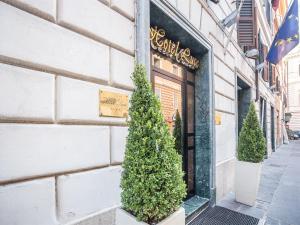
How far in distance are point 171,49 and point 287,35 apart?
509cm

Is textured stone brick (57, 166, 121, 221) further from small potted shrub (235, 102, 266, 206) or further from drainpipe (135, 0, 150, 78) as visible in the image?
small potted shrub (235, 102, 266, 206)

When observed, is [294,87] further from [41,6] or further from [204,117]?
[41,6]

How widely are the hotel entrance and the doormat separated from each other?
0.62m

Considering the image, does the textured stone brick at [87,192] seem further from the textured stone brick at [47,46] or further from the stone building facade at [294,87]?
the stone building facade at [294,87]

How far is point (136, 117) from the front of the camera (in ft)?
7.32

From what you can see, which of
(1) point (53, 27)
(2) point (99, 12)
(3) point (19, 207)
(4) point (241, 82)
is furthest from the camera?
(4) point (241, 82)

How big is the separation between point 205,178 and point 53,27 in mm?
4286

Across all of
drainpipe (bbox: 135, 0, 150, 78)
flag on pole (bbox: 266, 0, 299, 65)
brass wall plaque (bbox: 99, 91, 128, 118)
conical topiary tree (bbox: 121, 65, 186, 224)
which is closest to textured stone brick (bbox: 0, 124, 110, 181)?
brass wall plaque (bbox: 99, 91, 128, 118)

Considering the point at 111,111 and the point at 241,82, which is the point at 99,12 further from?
the point at 241,82

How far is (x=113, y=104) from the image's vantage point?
2789 millimetres

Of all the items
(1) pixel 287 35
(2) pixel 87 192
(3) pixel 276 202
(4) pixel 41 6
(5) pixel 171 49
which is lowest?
(3) pixel 276 202

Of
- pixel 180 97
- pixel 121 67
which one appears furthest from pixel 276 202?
pixel 121 67

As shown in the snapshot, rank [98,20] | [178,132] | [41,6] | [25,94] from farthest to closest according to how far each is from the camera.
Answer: [178,132] → [98,20] → [41,6] → [25,94]

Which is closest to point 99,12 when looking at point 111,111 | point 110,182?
point 111,111
